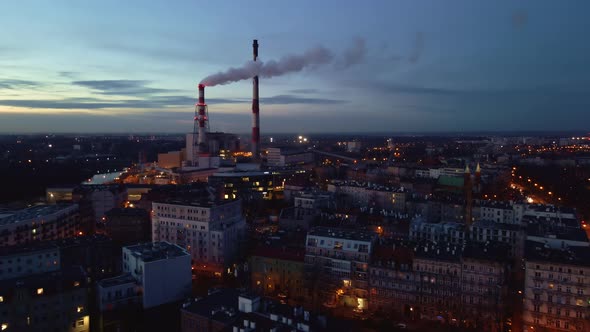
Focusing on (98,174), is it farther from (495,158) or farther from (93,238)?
(495,158)

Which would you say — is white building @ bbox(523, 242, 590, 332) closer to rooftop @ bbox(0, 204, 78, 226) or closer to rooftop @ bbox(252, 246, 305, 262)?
rooftop @ bbox(252, 246, 305, 262)

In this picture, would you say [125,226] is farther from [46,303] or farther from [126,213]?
[46,303]

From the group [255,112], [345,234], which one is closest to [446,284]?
[345,234]

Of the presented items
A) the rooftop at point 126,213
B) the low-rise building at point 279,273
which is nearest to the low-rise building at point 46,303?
the low-rise building at point 279,273

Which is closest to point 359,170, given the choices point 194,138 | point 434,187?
point 434,187

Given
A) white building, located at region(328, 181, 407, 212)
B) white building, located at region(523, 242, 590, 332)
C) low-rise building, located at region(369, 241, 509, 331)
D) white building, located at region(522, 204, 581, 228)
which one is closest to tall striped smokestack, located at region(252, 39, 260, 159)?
white building, located at region(328, 181, 407, 212)
